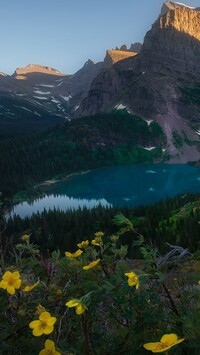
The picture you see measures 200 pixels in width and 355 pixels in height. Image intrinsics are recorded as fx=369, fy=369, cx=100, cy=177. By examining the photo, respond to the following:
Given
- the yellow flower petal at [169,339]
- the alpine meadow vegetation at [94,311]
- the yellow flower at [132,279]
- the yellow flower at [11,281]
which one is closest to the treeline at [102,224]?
the alpine meadow vegetation at [94,311]

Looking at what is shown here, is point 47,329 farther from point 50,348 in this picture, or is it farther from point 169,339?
point 169,339

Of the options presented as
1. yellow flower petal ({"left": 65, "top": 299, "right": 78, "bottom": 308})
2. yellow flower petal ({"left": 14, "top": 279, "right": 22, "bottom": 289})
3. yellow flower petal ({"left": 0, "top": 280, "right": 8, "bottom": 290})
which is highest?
yellow flower petal ({"left": 65, "top": 299, "right": 78, "bottom": 308})

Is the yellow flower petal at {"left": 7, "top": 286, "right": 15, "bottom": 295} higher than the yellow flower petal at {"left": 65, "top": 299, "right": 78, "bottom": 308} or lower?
lower

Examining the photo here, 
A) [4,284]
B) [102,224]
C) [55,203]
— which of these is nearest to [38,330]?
[4,284]

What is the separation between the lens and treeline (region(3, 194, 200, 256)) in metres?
67.8

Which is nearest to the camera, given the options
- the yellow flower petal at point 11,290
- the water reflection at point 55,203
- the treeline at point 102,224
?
the yellow flower petal at point 11,290

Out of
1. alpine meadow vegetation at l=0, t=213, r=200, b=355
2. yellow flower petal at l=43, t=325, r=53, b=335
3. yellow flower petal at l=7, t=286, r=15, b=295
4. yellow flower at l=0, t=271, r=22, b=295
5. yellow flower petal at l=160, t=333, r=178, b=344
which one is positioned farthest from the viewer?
yellow flower at l=0, t=271, r=22, b=295

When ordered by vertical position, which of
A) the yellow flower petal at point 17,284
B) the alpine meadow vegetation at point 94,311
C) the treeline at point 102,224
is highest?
→ the yellow flower petal at point 17,284

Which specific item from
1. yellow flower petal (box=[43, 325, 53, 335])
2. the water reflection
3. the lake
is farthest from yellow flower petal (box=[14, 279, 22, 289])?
the water reflection

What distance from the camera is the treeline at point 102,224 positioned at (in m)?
67.8

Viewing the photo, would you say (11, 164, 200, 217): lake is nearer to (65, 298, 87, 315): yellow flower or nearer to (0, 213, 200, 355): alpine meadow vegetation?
(0, 213, 200, 355): alpine meadow vegetation

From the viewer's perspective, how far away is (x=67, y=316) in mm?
4988

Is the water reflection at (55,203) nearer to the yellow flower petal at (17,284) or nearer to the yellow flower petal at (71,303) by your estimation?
the yellow flower petal at (17,284)

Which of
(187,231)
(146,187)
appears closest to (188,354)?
(187,231)
